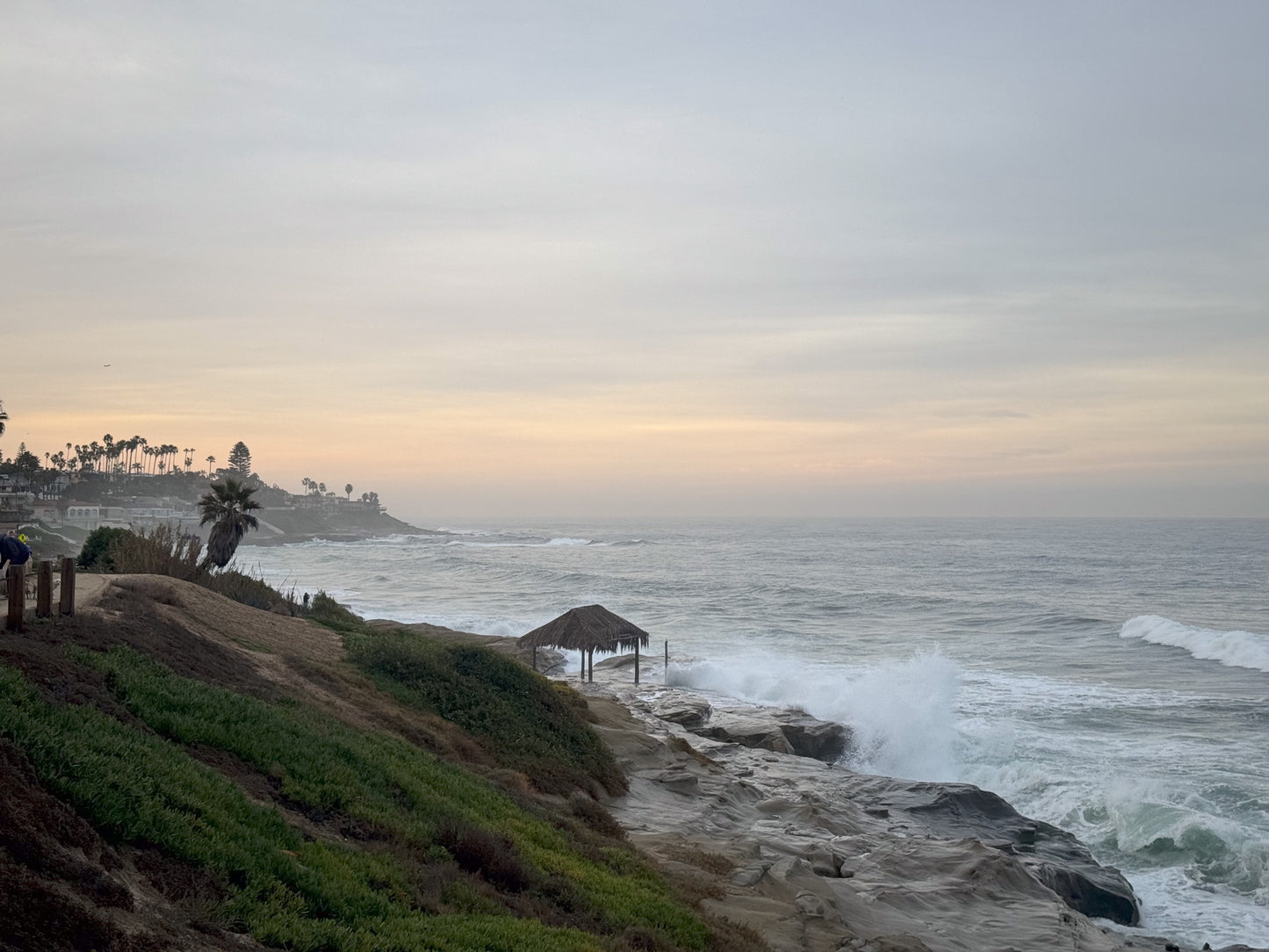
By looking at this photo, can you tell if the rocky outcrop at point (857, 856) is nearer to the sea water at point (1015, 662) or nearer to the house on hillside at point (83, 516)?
the sea water at point (1015, 662)

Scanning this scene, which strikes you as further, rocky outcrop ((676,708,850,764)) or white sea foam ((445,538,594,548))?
white sea foam ((445,538,594,548))

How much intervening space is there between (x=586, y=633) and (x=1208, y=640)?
31197 mm

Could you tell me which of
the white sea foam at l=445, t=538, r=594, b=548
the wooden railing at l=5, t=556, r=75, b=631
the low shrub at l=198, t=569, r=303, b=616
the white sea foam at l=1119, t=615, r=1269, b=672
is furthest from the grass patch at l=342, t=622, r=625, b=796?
the white sea foam at l=445, t=538, r=594, b=548

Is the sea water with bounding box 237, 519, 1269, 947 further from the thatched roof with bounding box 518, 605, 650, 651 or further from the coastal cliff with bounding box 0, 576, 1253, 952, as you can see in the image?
the thatched roof with bounding box 518, 605, 650, 651

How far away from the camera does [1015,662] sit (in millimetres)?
40500

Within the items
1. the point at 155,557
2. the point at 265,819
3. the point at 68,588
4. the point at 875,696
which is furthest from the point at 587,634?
the point at 265,819

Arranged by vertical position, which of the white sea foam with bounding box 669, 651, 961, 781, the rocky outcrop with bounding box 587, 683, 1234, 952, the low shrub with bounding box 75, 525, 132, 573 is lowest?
the white sea foam with bounding box 669, 651, 961, 781

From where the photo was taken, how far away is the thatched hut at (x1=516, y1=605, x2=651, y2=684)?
31.1m

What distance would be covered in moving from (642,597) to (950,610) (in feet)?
67.5

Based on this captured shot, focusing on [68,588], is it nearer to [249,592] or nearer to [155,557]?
[155,557]

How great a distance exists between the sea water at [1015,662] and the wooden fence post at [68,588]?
17.1 m

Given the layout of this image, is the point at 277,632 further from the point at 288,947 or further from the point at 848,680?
the point at 848,680

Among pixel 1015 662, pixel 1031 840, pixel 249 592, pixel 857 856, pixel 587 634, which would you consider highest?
pixel 249 592

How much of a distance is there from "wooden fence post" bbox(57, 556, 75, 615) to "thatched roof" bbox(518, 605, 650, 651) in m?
18.7
